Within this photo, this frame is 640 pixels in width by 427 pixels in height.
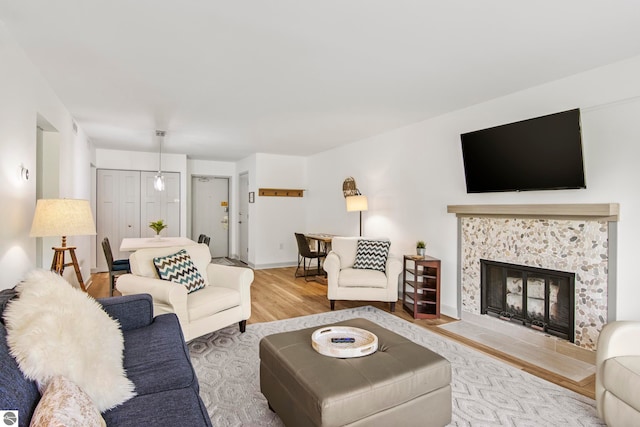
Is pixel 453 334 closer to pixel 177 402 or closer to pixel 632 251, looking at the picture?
pixel 632 251

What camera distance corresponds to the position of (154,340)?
2.01 meters

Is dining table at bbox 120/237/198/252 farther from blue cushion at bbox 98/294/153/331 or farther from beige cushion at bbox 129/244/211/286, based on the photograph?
blue cushion at bbox 98/294/153/331

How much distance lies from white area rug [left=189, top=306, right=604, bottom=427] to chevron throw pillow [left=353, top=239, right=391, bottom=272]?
48.5 inches

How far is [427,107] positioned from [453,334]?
2.39 m

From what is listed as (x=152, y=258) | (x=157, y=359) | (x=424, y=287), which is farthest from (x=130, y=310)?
(x=424, y=287)

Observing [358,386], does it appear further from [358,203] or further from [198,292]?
[358,203]

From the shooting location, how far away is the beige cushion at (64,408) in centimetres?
96

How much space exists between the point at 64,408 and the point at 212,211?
7325mm

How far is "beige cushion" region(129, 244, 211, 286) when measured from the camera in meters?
3.09

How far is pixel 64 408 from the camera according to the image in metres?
1.03

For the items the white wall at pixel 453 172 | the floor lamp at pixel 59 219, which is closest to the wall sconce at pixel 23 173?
the floor lamp at pixel 59 219

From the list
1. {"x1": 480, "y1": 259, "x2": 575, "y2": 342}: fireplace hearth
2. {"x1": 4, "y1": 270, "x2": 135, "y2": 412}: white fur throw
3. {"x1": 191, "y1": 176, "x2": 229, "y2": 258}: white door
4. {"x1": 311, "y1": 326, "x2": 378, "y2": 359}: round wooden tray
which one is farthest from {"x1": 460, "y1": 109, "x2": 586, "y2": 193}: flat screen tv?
{"x1": 191, "y1": 176, "x2": 229, "y2": 258}: white door

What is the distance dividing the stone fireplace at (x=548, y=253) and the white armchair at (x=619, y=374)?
91cm

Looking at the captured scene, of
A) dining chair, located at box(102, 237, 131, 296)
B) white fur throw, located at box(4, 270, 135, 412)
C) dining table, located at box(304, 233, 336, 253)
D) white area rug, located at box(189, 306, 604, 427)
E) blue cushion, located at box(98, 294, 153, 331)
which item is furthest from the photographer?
dining table, located at box(304, 233, 336, 253)
